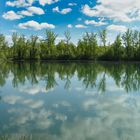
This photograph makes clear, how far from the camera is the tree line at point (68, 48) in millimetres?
74694

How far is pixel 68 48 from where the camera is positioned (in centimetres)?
8131

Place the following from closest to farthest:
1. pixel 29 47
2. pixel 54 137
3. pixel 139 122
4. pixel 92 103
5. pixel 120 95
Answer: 1. pixel 54 137
2. pixel 139 122
3. pixel 92 103
4. pixel 120 95
5. pixel 29 47

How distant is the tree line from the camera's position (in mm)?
74694

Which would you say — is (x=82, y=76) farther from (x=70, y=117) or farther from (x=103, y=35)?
(x=103, y=35)

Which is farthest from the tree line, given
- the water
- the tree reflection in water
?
the water

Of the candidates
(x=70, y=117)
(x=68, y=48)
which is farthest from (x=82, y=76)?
(x=68, y=48)

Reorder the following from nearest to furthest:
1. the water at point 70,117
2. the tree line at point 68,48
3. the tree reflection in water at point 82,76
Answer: the water at point 70,117
the tree reflection in water at point 82,76
the tree line at point 68,48

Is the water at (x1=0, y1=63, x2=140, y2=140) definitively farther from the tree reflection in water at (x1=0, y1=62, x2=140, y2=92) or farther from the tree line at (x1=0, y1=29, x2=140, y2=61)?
the tree line at (x1=0, y1=29, x2=140, y2=61)

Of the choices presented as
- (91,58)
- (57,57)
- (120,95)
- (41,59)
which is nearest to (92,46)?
(91,58)

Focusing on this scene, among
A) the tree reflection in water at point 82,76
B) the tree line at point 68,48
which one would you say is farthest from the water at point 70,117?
the tree line at point 68,48

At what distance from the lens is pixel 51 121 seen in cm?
1052

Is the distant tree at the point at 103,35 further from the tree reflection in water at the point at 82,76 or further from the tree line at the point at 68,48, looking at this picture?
the tree reflection in water at the point at 82,76

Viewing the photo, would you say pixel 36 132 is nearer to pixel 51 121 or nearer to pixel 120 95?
pixel 51 121

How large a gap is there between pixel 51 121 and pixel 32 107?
3223 mm
